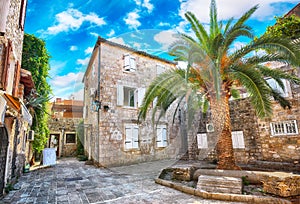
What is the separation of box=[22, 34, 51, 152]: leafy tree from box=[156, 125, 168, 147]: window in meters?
6.79

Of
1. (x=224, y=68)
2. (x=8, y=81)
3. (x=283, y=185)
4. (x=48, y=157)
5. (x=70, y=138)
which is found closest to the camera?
(x=283, y=185)

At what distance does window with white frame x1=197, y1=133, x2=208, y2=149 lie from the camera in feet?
34.4

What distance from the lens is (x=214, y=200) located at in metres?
3.86

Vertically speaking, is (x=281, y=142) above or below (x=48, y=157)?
above

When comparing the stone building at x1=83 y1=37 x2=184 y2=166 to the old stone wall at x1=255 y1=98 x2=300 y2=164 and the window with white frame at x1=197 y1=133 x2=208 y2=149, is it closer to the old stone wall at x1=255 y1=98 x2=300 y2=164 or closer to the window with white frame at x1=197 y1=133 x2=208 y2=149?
the window with white frame at x1=197 y1=133 x2=208 y2=149

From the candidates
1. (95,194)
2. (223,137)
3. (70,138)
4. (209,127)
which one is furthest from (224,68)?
(70,138)

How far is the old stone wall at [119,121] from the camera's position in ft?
31.1

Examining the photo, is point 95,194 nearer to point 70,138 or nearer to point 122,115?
point 122,115

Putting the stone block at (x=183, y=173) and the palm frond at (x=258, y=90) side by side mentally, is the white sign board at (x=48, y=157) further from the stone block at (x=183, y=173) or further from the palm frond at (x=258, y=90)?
the palm frond at (x=258, y=90)

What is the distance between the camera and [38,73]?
29.1 ft

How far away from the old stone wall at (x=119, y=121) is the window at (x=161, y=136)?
0.88 ft

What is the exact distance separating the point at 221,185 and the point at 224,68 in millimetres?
3565

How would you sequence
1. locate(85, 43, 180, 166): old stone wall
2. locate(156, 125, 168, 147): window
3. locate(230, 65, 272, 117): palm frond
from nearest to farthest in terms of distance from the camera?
locate(230, 65, 272, 117): palm frond, locate(85, 43, 180, 166): old stone wall, locate(156, 125, 168, 147): window

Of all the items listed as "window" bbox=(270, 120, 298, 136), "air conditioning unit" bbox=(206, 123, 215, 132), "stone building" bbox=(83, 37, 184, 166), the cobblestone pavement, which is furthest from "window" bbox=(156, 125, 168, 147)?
"window" bbox=(270, 120, 298, 136)
